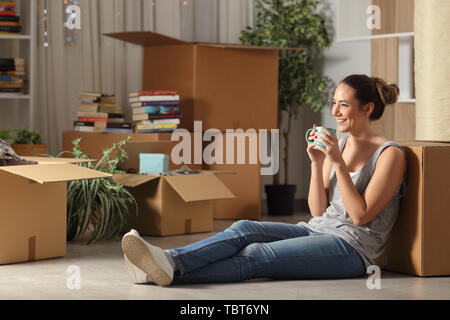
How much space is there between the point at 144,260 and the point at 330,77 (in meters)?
2.87

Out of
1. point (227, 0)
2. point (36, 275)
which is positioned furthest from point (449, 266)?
point (227, 0)

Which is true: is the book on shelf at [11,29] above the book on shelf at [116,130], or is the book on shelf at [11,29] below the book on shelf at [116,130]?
above

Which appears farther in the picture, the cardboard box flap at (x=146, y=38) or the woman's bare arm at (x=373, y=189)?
the cardboard box flap at (x=146, y=38)

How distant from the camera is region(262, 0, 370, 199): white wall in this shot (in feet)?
15.1

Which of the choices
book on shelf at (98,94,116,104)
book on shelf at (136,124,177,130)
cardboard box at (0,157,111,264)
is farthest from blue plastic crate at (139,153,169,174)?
cardboard box at (0,157,111,264)

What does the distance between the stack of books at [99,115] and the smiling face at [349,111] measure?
1.97 meters

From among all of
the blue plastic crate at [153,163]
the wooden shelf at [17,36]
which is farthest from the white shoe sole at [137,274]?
the wooden shelf at [17,36]

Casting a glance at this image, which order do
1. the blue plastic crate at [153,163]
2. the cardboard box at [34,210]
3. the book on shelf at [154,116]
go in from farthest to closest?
the book on shelf at [154,116] → the blue plastic crate at [153,163] → the cardboard box at [34,210]

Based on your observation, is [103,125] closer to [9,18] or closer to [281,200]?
[9,18]

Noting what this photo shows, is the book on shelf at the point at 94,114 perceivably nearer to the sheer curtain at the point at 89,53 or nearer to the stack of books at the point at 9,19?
the sheer curtain at the point at 89,53

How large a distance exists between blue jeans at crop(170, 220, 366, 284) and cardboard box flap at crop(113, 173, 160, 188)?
3.90 feet

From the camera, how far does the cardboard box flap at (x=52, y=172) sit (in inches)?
103

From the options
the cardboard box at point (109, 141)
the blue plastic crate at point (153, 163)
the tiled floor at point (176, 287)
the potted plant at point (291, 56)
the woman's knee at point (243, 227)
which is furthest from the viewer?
the potted plant at point (291, 56)

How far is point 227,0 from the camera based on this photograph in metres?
4.98
